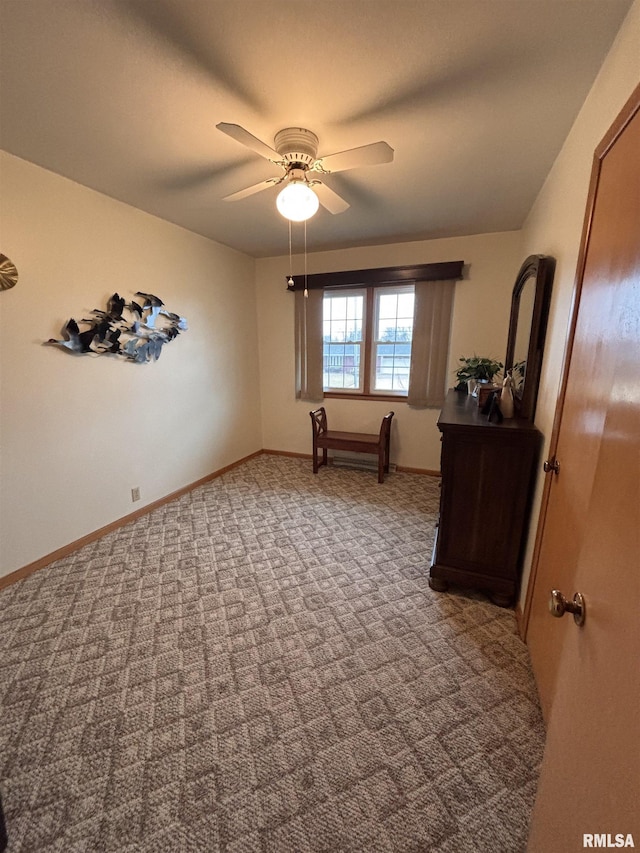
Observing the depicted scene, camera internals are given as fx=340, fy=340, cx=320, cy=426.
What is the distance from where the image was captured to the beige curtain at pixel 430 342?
11.7ft

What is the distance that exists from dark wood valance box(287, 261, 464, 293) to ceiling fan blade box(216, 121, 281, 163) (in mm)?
1893

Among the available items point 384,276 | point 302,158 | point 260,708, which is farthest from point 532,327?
point 260,708

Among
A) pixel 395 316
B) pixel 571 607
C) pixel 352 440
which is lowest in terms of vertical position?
pixel 352 440

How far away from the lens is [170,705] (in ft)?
4.69

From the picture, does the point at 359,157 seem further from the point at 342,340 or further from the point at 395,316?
the point at 342,340

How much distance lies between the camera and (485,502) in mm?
1944

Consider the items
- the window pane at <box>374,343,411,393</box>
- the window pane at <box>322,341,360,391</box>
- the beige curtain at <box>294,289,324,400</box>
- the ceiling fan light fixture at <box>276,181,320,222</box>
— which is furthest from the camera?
the window pane at <box>322,341,360,391</box>

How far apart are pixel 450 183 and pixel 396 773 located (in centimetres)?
316

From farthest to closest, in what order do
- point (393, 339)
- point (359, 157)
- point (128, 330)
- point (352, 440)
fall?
point (393, 339)
point (352, 440)
point (128, 330)
point (359, 157)

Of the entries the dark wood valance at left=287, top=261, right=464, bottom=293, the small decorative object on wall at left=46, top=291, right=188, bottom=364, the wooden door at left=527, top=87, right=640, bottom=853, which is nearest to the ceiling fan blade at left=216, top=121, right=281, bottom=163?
the wooden door at left=527, top=87, right=640, bottom=853

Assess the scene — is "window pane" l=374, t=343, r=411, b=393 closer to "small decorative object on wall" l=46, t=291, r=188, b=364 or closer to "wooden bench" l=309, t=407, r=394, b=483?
"wooden bench" l=309, t=407, r=394, b=483

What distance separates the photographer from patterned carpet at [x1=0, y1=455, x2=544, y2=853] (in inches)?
42.4

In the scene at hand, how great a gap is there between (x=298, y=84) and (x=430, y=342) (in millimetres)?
2633

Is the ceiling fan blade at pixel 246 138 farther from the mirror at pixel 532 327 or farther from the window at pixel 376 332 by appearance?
the window at pixel 376 332
